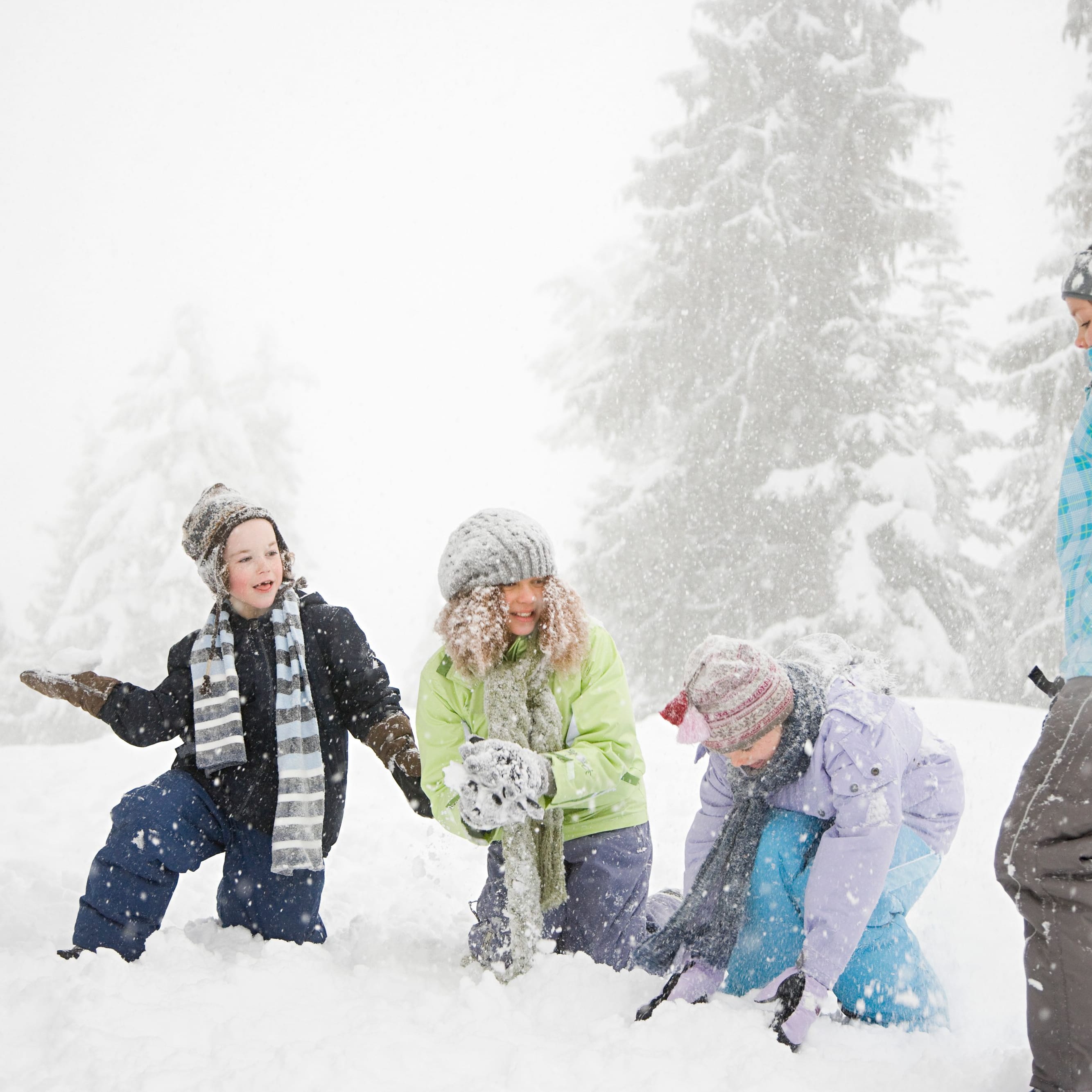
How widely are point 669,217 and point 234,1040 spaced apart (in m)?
11.5

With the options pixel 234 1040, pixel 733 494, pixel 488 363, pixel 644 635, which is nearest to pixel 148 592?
pixel 644 635

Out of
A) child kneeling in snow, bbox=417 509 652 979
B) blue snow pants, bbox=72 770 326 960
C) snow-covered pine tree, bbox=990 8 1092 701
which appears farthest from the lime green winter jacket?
snow-covered pine tree, bbox=990 8 1092 701

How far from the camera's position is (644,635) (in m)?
12.2

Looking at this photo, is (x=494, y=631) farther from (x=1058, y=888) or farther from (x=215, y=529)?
(x=1058, y=888)

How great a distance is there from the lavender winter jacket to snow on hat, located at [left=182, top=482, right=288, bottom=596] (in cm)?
185

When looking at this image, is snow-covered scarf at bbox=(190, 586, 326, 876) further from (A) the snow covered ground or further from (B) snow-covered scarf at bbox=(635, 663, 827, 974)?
(B) snow-covered scarf at bbox=(635, 663, 827, 974)

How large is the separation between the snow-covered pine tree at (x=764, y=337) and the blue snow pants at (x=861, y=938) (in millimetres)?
8993

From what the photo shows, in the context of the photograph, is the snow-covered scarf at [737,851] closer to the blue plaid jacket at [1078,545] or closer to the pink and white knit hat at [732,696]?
the pink and white knit hat at [732,696]

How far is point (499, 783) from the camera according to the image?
2580 mm

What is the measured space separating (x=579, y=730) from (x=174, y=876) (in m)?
1.43

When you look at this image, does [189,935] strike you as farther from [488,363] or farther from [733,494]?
[488,363]

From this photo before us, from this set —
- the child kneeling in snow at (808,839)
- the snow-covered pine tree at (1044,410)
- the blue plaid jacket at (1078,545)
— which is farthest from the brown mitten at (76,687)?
the snow-covered pine tree at (1044,410)

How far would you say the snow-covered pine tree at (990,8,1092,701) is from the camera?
11.1m

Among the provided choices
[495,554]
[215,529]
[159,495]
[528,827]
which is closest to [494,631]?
[495,554]
